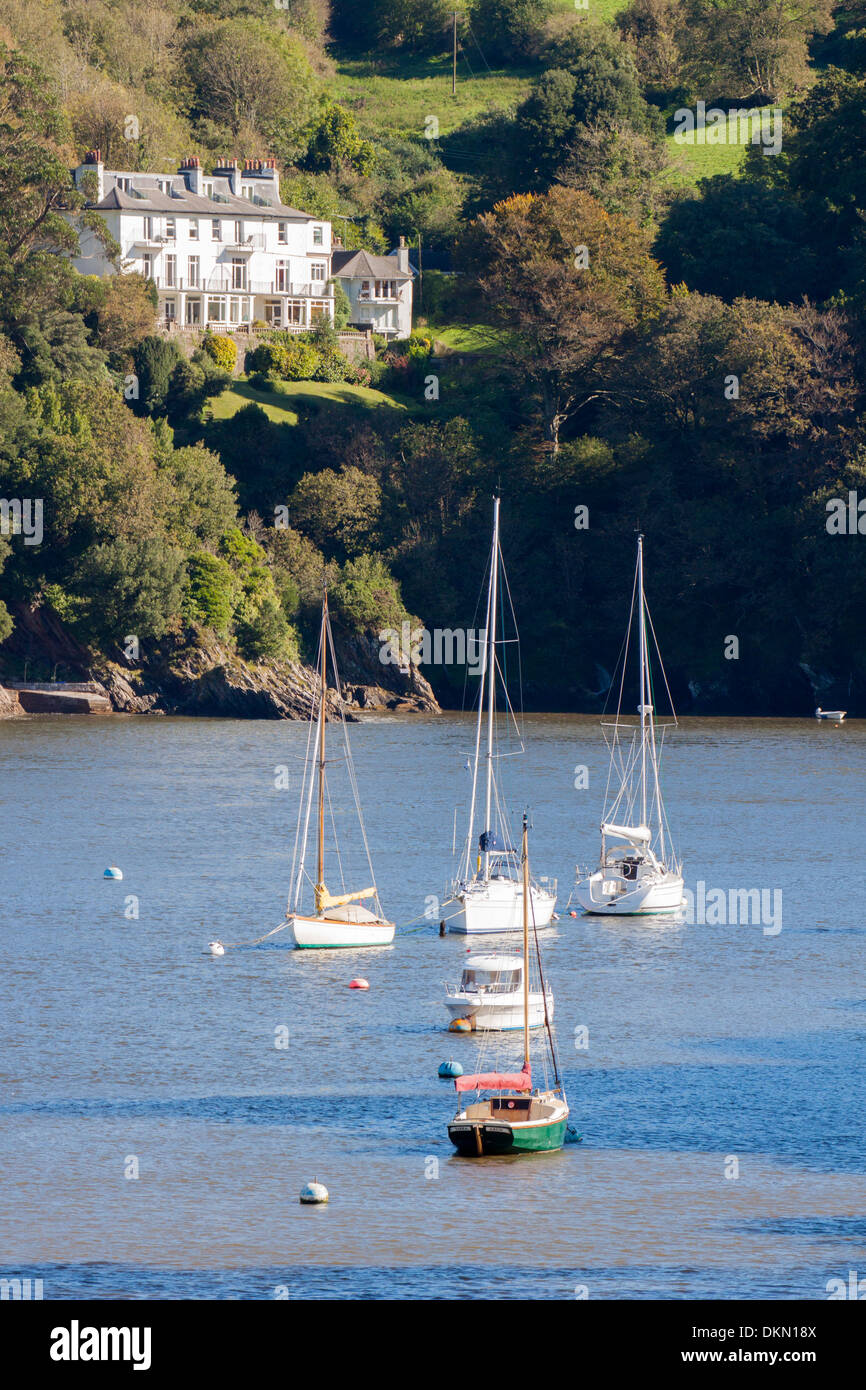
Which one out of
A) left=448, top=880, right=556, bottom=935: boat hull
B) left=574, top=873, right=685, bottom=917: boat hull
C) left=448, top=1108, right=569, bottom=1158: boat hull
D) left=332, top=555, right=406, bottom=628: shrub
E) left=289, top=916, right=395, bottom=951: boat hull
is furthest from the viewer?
left=332, top=555, right=406, bottom=628: shrub

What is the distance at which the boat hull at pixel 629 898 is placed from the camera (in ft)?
221

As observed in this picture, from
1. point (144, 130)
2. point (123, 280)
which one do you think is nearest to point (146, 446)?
point (123, 280)

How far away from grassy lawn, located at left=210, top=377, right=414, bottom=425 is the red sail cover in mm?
96136

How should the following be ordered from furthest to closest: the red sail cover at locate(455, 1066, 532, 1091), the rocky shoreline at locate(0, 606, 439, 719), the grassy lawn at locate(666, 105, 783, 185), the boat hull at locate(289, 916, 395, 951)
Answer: the grassy lawn at locate(666, 105, 783, 185)
the rocky shoreline at locate(0, 606, 439, 719)
the boat hull at locate(289, 916, 395, 951)
the red sail cover at locate(455, 1066, 532, 1091)

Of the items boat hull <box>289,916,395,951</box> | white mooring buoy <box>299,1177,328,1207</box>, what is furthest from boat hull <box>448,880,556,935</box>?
white mooring buoy <box>299,1177,328,1207</box>

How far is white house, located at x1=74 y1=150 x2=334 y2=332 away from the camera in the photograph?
14325 cm

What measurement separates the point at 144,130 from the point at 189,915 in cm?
10966

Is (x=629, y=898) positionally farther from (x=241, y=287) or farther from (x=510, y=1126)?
(x=241, y=287)

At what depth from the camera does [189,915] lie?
65250mm

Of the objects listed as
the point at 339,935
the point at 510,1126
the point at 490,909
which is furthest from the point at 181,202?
the point at 510,1126

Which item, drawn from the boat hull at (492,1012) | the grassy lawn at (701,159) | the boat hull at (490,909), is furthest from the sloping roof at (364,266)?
the boat hull at (492,1012)

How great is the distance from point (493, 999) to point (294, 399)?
92374 millimetres

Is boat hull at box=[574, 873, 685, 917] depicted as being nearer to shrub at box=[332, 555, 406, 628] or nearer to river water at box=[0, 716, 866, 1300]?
river water at box=[0, 716, 866, 1300]
